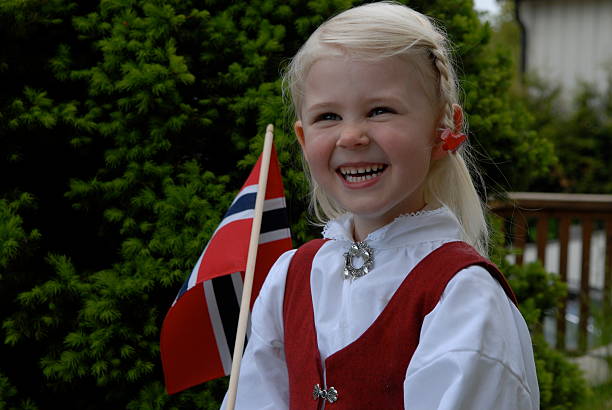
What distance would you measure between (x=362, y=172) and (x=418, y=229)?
18cm

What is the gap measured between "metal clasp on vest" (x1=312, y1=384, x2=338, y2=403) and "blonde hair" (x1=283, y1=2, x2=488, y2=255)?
1.51ft

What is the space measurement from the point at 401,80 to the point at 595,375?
132 inches

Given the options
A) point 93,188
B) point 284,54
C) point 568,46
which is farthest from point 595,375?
point 568,46

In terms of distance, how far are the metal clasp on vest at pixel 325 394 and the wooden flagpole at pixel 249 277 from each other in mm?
186

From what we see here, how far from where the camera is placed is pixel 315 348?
1.72 metres

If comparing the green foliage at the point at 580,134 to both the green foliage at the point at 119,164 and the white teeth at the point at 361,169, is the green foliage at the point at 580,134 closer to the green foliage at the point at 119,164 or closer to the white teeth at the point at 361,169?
the green foliage at the point at 119,164

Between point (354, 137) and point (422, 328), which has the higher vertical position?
point (354, 137)

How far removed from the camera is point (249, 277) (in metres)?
1.93

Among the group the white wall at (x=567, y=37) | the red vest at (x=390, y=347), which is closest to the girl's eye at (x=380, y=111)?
the red vest at (x=390, y=347)

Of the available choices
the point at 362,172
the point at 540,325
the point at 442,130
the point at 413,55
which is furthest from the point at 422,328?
the point at 540,325

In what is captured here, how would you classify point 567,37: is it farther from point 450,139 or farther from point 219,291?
point 450,139

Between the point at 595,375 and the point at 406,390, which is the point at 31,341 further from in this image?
the point at 595,375

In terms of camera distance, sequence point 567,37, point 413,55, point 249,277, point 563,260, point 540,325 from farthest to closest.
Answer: point 567,37 < point 563,260 < point 540,325 < point 249,277 < point 413,55

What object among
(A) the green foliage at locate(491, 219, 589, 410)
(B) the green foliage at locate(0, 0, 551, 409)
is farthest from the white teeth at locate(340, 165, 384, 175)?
(A) the green foliage at locate(491, 219, 589, 410)
